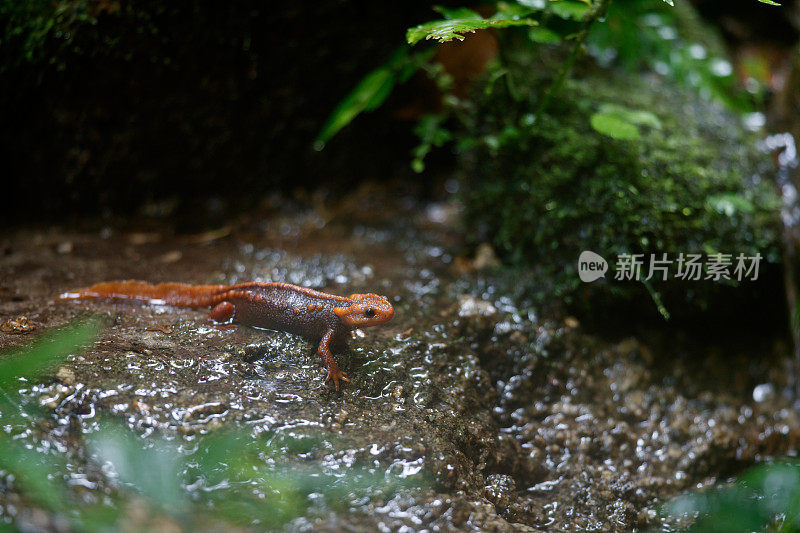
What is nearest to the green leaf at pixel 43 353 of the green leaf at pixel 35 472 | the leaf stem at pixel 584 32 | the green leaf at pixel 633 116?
the green leaf at pixel 35 472

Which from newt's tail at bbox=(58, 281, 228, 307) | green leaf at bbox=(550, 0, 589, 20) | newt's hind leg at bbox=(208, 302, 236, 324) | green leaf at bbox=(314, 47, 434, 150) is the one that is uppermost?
green leaf at bbox=(550, 0, 589, 20)

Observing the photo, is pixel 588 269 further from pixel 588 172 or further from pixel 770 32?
pixel 770 32

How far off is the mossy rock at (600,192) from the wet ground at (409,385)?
0.34 meters

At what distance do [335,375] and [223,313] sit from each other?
32.7 inches

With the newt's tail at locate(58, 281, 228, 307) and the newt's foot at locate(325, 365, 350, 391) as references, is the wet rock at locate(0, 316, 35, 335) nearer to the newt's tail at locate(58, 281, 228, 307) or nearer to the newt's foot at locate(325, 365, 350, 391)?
the newt's tail at locate(58, 281, 228, 307)

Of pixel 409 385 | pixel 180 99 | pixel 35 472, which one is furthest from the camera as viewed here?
pixel 180 99

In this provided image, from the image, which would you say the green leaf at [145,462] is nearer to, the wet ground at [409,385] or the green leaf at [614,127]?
the wet ground at [409,385]

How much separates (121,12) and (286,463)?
330 cm

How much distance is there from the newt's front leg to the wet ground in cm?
5

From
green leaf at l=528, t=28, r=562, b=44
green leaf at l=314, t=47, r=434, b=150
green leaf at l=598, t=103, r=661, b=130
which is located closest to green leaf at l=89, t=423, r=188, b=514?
green leaf at l=314, t=47, r=434, b=150

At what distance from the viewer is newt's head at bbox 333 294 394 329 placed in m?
3.06

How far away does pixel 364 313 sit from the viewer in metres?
3.07

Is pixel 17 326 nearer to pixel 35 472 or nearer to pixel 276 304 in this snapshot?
pixel 35 472

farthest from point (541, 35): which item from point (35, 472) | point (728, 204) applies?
point (35, 472)
